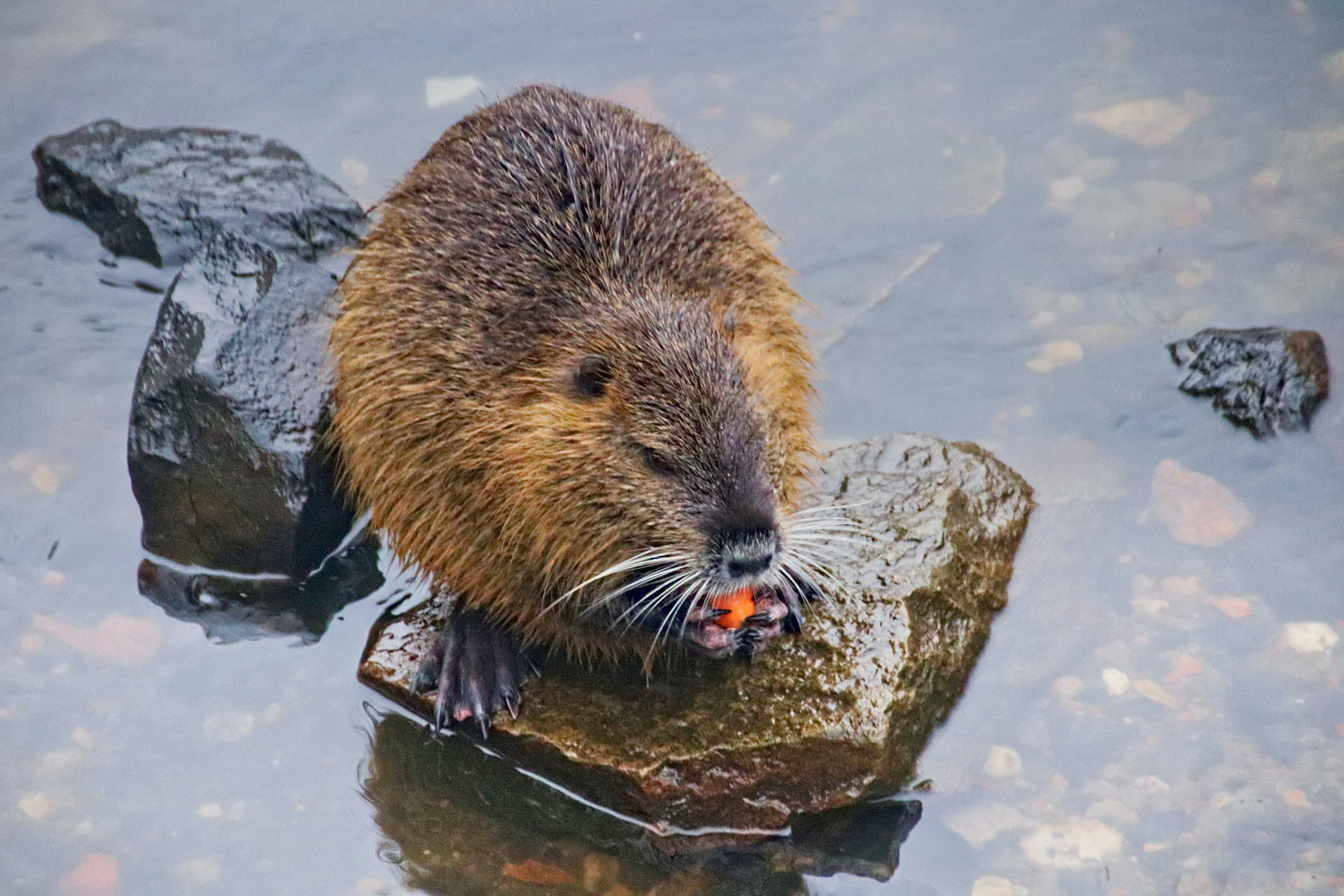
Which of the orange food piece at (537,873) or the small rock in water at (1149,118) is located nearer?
the orange food piece at (537,873)

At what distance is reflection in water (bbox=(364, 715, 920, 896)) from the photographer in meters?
4.13

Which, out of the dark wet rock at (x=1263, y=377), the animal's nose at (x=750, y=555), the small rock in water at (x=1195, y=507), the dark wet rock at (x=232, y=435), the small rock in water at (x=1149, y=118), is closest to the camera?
the animal's nose at (x=750, y=555)

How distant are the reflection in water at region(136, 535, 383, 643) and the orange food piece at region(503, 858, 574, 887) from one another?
3.59 feet

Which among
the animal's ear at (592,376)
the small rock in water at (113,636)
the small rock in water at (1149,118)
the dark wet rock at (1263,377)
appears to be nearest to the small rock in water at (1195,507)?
the dark wet rock at (1263,377)

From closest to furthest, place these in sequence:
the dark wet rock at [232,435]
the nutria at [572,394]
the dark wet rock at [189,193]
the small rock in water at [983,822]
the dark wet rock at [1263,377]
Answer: the nutria at [572,394]
the small rock in water at [983,822]
the dark wet rock at [232,435]
the dark wet rock at [1263,377]
the dark wet rock at [189,193]

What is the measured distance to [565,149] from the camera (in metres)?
4.42

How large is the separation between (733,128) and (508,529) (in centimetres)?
319

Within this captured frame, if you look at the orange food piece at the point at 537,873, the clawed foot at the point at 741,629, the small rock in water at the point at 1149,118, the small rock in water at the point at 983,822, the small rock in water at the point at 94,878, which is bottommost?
the small rock in water at the point at 983,822

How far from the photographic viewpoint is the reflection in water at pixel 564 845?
4.13 m

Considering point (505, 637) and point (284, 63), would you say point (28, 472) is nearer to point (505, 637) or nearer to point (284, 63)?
point (505, 637)

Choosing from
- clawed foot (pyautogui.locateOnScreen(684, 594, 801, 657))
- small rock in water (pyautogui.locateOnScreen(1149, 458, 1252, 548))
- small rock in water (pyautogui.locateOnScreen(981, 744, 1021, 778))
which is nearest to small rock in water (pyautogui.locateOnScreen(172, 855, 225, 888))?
clawed foot (pyautogui.locateOnScreen(684, 594, 801, 657))

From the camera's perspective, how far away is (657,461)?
3777 millimetres

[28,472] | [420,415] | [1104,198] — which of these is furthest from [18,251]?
[1104,198]

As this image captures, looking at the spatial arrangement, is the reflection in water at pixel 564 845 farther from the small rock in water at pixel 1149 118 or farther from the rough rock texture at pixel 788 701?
the small rock in water at pixel 1149 118
